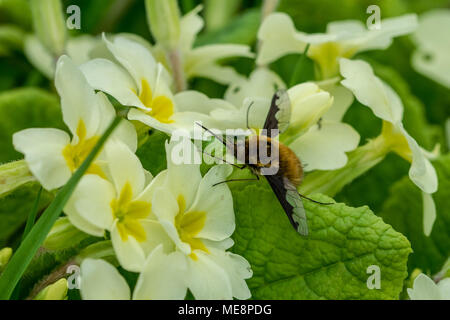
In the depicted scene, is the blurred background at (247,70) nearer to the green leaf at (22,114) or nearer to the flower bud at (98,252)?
the green leaf at (22,114)

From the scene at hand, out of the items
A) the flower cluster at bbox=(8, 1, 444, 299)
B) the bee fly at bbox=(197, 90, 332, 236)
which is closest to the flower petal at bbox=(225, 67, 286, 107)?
the flower cluster at bbox=(8, 1, 444, 299)

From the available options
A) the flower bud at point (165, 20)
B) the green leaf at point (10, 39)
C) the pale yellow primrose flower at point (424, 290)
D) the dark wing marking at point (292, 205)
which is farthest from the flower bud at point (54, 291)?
the green leaf at point (10, 39)

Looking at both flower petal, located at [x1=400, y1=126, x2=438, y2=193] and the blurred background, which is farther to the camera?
the blurred background

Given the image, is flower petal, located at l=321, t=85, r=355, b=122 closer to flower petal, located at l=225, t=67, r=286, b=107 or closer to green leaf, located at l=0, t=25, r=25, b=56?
flower petal, located at l=225, t=67, r=286, b=107

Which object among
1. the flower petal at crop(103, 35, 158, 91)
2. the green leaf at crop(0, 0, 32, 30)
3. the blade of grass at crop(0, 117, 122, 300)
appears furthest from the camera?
the green leaf at crop(0, 0, 32, 30)

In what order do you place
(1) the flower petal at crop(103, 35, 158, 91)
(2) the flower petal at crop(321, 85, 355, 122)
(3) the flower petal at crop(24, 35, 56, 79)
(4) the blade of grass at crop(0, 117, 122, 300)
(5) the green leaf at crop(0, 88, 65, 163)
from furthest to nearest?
1. (3) the flower petal at crop(24, 35, 56, 79)
2. (5) the green leaf at crop(0, 88, 65, 163)
3. (2) the flower petal at crop(321, 85, 355, 122)
4. (1) the flower petal at crop(103, 35, 158, 91)
5. (4) the blade of grass at crop(0, 117, 122, 300)

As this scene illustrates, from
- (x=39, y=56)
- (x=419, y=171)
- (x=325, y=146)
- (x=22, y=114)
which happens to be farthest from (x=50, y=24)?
(x=419, y=171)
